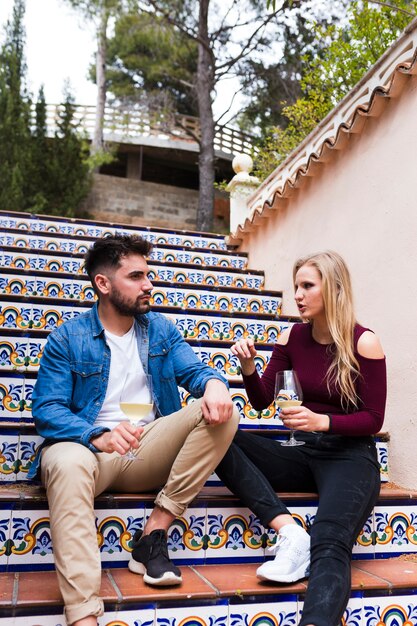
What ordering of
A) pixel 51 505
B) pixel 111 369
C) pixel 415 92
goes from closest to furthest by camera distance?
pixel 51 505, pixel 111 369, pixel 415 92

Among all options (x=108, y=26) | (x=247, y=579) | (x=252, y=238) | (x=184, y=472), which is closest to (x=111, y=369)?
(x=184, y=472)

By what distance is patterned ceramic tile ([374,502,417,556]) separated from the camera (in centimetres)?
221

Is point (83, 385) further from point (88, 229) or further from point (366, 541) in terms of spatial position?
point (88, 229)

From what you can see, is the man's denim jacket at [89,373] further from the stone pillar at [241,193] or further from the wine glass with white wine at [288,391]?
the stone pillar at [241,193]

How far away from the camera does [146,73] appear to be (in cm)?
1839

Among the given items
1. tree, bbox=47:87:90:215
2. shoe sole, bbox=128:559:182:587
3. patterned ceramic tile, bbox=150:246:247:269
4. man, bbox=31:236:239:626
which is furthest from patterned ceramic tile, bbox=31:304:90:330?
tree, bbox=47:87:90:215

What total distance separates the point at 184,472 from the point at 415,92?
7.46ft

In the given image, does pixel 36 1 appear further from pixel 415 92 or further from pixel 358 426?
pixel 358 426

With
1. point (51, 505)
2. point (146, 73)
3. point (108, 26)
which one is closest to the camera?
point (51, 505)

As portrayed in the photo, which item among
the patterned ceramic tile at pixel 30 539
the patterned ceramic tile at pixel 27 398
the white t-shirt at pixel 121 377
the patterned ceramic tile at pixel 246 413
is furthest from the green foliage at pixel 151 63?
the patterned ceramic tile at pixel 30 539

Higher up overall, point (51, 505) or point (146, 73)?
point (146, 73)

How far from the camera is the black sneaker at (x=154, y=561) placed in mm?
1726

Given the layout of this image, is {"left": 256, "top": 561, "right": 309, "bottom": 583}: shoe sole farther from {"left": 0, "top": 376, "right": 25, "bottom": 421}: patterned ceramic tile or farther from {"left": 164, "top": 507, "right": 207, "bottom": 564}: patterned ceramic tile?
{"left": 0, "top": 376, "right": 25, "bottom": 421}: patterned ceramic tile

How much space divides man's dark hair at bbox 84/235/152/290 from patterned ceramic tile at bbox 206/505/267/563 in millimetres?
1026
